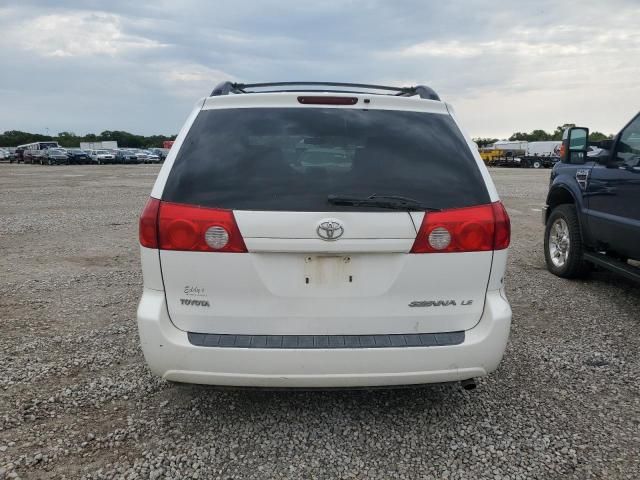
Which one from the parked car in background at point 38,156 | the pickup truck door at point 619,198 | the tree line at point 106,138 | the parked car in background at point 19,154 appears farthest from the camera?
the tree line at point 106,138

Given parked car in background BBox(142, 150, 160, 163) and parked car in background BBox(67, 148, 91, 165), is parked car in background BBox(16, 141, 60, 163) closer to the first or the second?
parked car in background BBox(67, 148, 91, 165)

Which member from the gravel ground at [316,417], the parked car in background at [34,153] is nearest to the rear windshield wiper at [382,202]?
the gravel ground at [316,417]

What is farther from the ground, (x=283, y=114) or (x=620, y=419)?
(x=283, y=114)

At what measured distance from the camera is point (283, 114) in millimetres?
2746

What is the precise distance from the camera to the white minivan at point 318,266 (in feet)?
8.12

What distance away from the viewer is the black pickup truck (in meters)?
4.76

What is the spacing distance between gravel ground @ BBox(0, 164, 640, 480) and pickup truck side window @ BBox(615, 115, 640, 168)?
4.70 feet

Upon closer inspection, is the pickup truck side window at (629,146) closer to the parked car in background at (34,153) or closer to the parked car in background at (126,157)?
the parked car in background at (126,157)

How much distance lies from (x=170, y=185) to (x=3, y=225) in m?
9.66

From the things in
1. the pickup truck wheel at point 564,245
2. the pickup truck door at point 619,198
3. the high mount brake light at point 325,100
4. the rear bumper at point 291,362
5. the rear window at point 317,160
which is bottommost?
the pickup truck wheel at point 564,245

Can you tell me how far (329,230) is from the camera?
244 cm

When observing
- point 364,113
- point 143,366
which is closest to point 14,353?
point 143,366

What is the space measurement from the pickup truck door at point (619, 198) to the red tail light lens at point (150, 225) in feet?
13.7

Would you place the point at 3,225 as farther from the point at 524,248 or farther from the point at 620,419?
the point at 620,419
